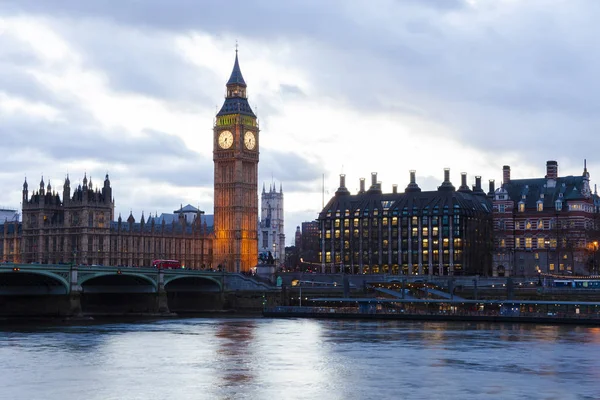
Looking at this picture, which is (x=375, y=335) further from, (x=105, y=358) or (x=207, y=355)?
(x=105, y=358)

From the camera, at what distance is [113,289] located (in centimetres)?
15125

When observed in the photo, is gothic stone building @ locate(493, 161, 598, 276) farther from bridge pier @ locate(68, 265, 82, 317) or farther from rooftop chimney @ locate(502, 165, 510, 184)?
bridge pier @ locate(68, 265, 82, 317)

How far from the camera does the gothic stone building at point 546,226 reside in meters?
172

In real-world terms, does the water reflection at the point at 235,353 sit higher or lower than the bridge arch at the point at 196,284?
lower

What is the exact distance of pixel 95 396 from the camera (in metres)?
64.8

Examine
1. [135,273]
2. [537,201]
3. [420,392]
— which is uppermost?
[537,201]

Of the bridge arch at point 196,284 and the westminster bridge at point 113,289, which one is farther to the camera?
the bridge arch at point 196,284

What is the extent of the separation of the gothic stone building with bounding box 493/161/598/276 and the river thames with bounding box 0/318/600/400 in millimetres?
56485

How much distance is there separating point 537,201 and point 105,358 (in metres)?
113

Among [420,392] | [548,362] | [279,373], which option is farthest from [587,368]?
[279,373]

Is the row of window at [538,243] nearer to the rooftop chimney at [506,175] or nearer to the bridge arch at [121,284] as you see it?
the rooftop chimney at [506,175]

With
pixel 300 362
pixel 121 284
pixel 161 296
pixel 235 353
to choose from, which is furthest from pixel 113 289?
pixel 300 362

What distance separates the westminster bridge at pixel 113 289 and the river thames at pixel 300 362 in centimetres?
1177

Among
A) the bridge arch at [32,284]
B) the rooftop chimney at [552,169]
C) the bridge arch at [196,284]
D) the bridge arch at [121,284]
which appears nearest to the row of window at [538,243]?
the rooftop chimney at [552,169]
